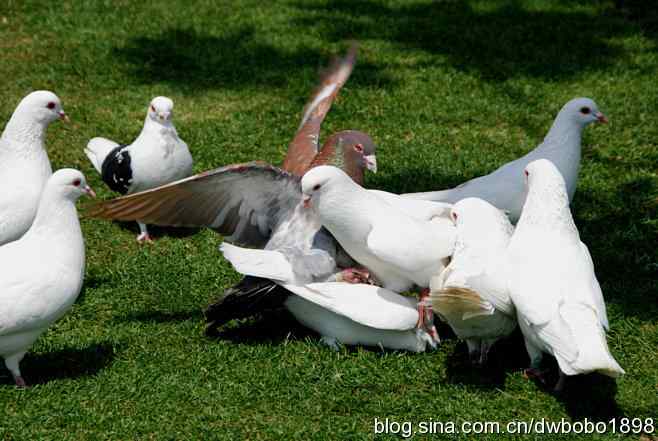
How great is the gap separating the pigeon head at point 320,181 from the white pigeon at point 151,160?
5.77 feet

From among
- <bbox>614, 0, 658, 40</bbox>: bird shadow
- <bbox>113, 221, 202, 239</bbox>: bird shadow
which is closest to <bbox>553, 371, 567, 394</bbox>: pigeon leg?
<bbox>113, 221, 202, 239</bbox>: bird shadow

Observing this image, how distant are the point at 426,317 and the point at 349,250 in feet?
1.85

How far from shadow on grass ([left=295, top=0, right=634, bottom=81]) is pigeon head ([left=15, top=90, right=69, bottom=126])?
4310 millimetres

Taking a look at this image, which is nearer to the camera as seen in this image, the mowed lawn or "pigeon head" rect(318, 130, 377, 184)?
the mowed lawn

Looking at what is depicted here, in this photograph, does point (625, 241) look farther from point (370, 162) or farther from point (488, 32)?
point (488, 32)

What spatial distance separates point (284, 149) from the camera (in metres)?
7.32

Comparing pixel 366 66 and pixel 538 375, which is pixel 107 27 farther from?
pixel 538 375

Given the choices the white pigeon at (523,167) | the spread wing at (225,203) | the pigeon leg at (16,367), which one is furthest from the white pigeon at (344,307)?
the pigeon leg at (16,367)

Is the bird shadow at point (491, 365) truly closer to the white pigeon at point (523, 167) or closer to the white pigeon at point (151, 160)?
the white pigeon at point (523, 167)

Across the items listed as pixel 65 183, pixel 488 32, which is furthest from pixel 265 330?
pixel 488 32

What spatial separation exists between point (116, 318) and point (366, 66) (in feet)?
14.6

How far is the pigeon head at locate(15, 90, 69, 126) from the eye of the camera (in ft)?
17.7

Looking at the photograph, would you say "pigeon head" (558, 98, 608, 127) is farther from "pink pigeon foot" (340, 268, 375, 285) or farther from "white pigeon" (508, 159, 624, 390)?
"pink pigeon foot" (340, 268, 375, 285)

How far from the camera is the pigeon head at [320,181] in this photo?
4656mm
